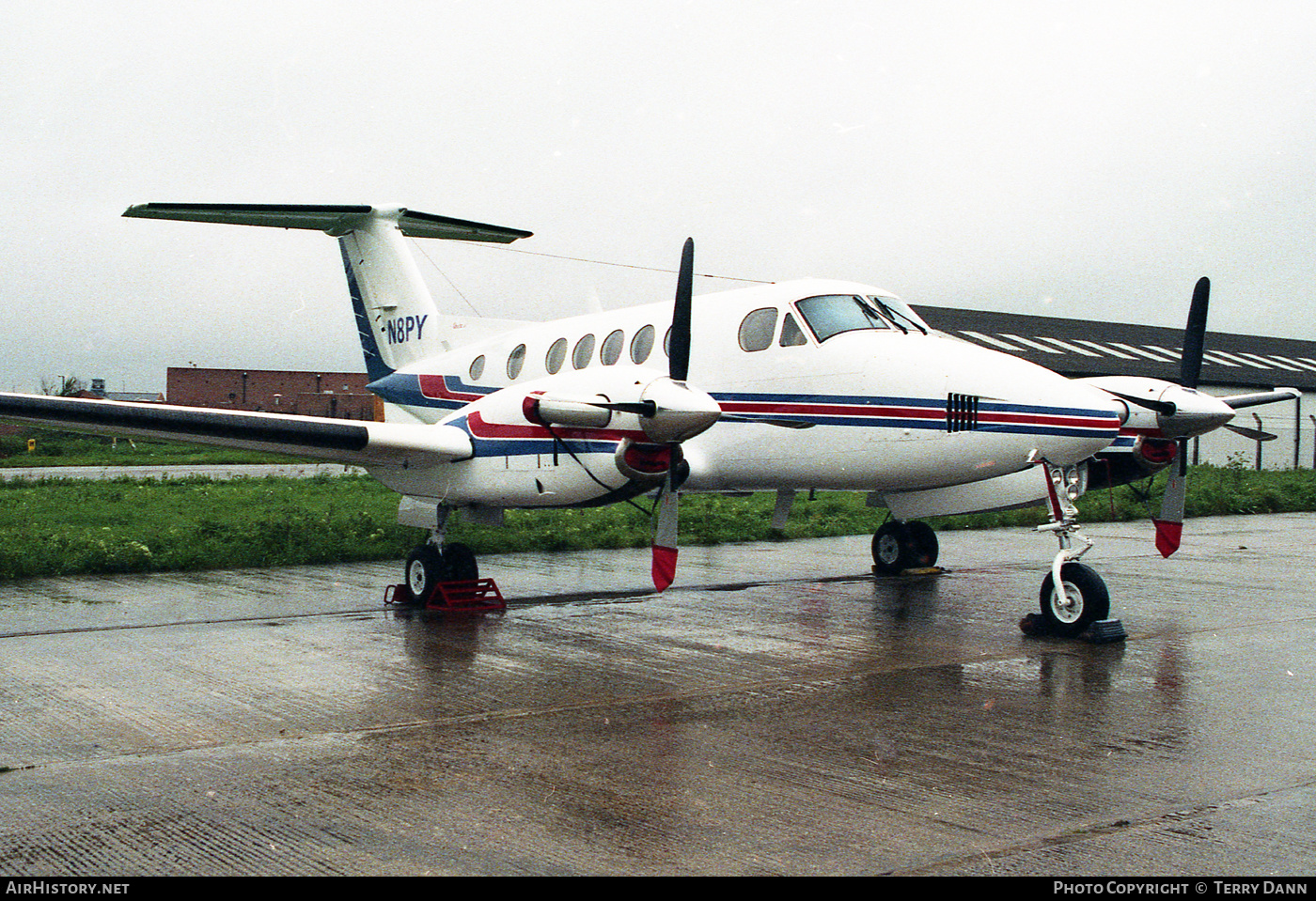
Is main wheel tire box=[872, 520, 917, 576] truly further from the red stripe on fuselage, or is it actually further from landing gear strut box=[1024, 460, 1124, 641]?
the red stripe on fuselage

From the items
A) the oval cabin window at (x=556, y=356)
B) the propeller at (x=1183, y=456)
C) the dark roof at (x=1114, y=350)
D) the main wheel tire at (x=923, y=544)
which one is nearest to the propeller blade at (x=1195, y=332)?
the propeller at (x=1183, y=456)

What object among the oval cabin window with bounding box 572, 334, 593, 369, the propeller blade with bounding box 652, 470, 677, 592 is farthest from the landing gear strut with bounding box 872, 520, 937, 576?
the propeller blade with bounding box 652, 470, 677, 592

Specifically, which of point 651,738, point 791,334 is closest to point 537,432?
point 791,334

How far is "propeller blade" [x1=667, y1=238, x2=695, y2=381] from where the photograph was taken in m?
9.79

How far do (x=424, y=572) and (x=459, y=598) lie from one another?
17.8 inches

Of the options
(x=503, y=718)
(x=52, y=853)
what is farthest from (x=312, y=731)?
(x=52, y=853)

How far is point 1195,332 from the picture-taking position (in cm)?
1120

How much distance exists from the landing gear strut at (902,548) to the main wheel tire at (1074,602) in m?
→ 4.36

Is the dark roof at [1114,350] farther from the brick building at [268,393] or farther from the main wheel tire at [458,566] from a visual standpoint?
the brick building at [268,393]

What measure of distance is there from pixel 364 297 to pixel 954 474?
926cm

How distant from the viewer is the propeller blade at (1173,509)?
11.1 metres

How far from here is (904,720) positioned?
21.1ft

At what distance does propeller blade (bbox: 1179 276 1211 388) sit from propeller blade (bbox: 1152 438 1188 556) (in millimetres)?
689

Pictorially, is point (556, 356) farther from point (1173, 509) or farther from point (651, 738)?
point (651, 738)
